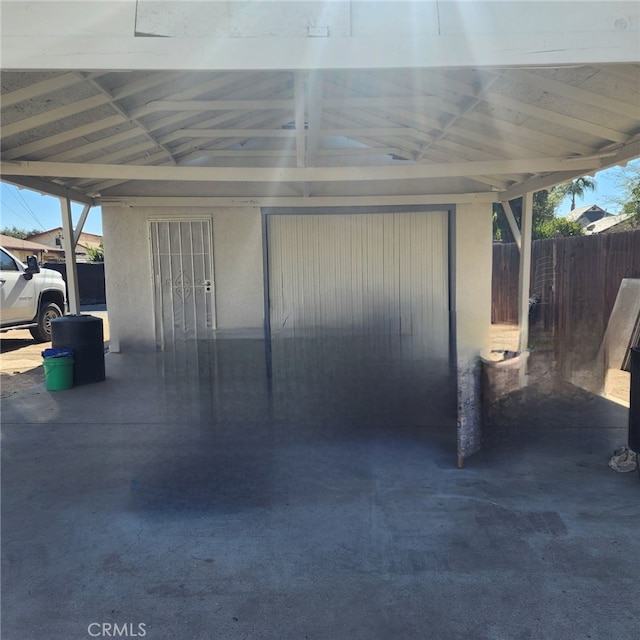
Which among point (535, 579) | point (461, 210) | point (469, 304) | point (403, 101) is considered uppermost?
point (403, 101)

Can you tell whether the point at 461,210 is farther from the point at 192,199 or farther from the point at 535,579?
the point at 535,579

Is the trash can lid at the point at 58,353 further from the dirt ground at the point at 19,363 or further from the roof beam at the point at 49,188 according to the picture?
the roof beam at the point at 49,188

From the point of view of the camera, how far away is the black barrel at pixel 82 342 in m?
6.51

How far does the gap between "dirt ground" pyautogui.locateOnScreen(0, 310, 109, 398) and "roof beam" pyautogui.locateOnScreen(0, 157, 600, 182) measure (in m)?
2.70

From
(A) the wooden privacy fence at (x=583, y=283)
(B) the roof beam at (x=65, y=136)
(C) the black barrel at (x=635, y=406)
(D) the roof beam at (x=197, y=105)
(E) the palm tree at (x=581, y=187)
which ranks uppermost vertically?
(E) the palm tree at (x=581, y=187)

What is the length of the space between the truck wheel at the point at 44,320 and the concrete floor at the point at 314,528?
19.3ft

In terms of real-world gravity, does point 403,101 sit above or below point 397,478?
above

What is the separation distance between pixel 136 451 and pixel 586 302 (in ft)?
20.4

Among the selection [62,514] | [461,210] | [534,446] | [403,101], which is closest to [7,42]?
[62,514]

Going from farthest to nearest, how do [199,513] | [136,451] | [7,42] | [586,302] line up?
[586,302], [136,451], [199,513], [7,42]

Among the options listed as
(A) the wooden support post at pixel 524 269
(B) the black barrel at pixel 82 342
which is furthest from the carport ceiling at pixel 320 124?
(B) the black barrel at pixel 82 342

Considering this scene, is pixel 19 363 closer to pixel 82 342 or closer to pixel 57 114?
pixel 82 342

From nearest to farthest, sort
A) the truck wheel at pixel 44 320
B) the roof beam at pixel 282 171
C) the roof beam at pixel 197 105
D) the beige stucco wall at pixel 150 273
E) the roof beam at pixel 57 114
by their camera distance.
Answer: the roof beam at pixel 57 114 < the roof beam at pixel 197 105 < the roof beam at pixel 282 171 < the beige stucco wall at pixel 150 273 < the truck wheel at pixel 44 320

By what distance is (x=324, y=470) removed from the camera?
393 centimetres
